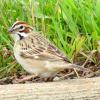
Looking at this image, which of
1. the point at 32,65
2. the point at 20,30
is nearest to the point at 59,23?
the point at 20,30

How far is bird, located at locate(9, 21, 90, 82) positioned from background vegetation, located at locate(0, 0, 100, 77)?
122mm

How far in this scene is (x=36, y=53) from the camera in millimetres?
3852

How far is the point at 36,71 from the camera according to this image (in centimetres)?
369

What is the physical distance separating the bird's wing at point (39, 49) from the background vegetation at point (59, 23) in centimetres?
15

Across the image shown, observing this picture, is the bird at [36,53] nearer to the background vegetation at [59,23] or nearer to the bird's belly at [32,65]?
the bird's belly at [32,65]

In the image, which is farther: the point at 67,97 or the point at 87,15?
the point at 87,15

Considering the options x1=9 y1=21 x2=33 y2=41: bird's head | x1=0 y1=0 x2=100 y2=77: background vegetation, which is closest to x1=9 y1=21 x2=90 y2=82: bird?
x1=9 y1=21 x2=33 y2=41: bird's head

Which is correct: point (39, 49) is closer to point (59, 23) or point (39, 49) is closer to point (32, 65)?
point (32, 65)

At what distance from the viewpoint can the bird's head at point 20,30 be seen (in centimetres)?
390

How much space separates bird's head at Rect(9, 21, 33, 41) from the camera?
390 centimetres

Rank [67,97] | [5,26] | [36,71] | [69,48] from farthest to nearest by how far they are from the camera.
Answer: [5,26], [69,48], [36,71], [67,97]

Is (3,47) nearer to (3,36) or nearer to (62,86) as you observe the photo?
(3,36)

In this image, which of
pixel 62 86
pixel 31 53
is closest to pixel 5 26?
pixel 31 53

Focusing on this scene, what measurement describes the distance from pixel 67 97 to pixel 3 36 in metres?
1.32
